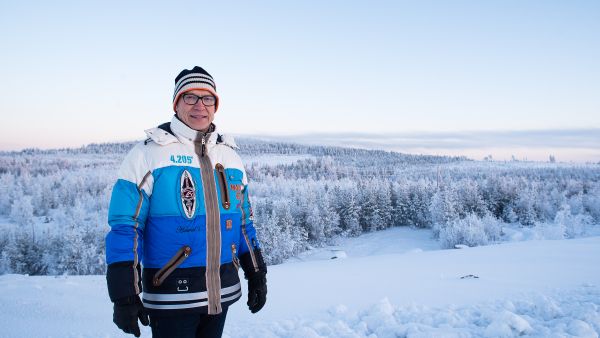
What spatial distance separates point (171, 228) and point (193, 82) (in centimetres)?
98

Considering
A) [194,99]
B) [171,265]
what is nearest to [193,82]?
[194,99]

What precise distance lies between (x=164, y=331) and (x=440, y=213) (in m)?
55.9

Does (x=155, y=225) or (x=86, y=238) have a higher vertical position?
(x=155, y=225)

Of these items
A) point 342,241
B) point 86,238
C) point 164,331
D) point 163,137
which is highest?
point 163,137

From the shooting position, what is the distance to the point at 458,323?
17.0ft

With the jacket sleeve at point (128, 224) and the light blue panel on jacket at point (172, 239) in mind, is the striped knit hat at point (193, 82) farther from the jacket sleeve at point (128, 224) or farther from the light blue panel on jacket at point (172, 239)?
the light blue panel on jacket at point (172, 239)

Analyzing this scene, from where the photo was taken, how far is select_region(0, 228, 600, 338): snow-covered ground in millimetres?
5023

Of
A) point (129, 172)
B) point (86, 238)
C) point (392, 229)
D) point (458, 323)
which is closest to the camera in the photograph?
point (129, 172)

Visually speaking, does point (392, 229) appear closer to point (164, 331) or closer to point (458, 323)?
point (458, 323)

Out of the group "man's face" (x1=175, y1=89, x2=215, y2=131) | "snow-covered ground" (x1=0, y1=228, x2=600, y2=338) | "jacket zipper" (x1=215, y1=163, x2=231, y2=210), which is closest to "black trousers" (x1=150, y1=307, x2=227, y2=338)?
"jacket zipper" (x1=215, y1=163, x2=231, y2=210)

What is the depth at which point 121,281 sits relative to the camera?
7.10 ft

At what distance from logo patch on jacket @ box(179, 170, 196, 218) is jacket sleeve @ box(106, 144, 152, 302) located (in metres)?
0.20

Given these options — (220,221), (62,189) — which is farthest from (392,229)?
(62,189)

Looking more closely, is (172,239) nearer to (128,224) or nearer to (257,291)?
(128,224)
